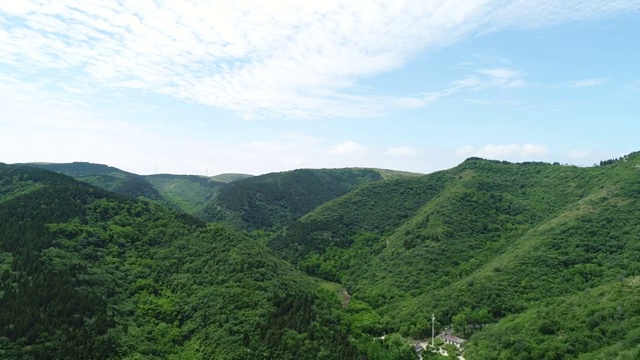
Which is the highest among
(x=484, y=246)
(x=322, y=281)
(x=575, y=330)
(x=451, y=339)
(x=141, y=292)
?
(x=484, y=246)

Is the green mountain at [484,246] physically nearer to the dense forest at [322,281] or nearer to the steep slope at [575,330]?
→ the steep slope at [575,330]

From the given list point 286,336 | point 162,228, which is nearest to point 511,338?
point 286,336

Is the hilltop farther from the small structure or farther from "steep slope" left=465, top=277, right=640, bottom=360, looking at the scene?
"steep slope" left=465, top=277, right=640, bottom=360

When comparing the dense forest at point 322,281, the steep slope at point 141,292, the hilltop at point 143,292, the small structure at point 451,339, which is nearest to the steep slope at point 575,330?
the dense forest at point 322,281

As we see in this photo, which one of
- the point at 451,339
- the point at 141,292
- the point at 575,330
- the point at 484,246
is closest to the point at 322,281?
the point at 484,246

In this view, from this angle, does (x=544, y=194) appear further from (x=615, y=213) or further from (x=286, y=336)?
(x=286, y=336)

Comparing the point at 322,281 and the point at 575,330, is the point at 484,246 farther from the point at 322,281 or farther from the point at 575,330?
the point at 575,330
